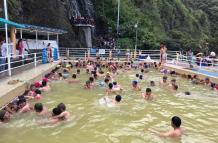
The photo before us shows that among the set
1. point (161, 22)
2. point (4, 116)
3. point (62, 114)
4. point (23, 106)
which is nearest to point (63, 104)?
point (62, 114)

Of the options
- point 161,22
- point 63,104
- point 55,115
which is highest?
point 161,22

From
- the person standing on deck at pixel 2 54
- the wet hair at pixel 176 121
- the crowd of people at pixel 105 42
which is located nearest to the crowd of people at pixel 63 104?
the wet hair at pixel 176 121

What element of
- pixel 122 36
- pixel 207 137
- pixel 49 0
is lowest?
pixel 207 137

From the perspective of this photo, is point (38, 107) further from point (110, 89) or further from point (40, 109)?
point (110, 89)

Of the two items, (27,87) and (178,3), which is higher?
(178,3)

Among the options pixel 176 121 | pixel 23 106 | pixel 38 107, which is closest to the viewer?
pixel 176 121

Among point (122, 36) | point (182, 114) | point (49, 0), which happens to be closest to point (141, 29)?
point (122, 36)

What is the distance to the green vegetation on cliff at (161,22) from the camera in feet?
161

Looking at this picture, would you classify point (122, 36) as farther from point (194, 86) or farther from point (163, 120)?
point (163, 120)

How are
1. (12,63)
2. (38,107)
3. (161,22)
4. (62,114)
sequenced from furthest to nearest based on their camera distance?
1. (161,22)
2. (12,63)
3. (38,107)
4. (62,114)

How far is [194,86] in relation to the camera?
723 inches

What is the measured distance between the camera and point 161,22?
5916 cm

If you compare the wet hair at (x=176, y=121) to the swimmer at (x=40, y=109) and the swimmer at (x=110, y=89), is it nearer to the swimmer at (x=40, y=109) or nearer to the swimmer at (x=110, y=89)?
the swimmer at (x=40, y=109)

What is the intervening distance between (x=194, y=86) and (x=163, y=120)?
26.6 ft
